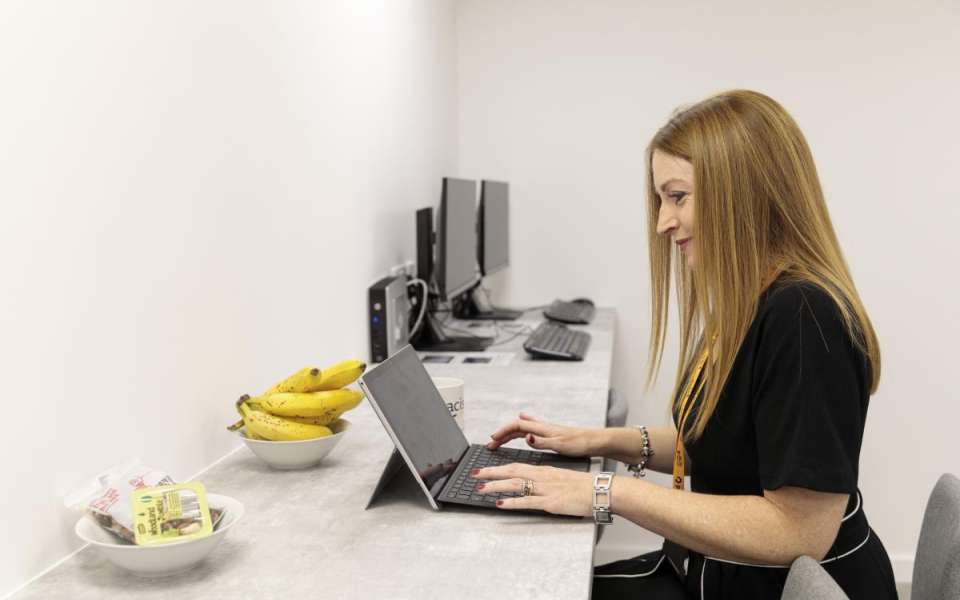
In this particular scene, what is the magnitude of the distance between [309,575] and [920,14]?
3.35 meters

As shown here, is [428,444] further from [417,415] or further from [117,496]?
[117,496]

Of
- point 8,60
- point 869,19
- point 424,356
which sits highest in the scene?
point 869,19

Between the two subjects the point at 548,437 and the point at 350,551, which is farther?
the point at 548,437

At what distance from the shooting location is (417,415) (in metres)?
1.54

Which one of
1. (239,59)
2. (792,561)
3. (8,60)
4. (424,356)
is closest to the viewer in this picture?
(8,60)

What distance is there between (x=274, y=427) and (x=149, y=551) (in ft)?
1.54

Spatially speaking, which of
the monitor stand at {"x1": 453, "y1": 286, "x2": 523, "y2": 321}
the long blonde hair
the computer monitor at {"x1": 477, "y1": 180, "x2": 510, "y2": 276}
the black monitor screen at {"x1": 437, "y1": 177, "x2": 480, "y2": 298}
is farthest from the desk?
the monitor stand at {"x1": 453, "y1": 286, "x2": 523, "y2": 321}

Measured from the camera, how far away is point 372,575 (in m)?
1.19

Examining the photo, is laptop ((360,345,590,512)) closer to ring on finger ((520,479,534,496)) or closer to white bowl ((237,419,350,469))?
ring on finger ((520,479,534,496))

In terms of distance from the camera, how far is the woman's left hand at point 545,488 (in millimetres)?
1356

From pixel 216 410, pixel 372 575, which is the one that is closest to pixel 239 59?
pixel 216 410

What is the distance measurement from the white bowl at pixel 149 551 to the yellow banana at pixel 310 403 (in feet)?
1.28

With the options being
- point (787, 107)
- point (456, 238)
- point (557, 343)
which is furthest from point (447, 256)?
point (787, 107)

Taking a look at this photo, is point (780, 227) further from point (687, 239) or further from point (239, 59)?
point (239, 59)
